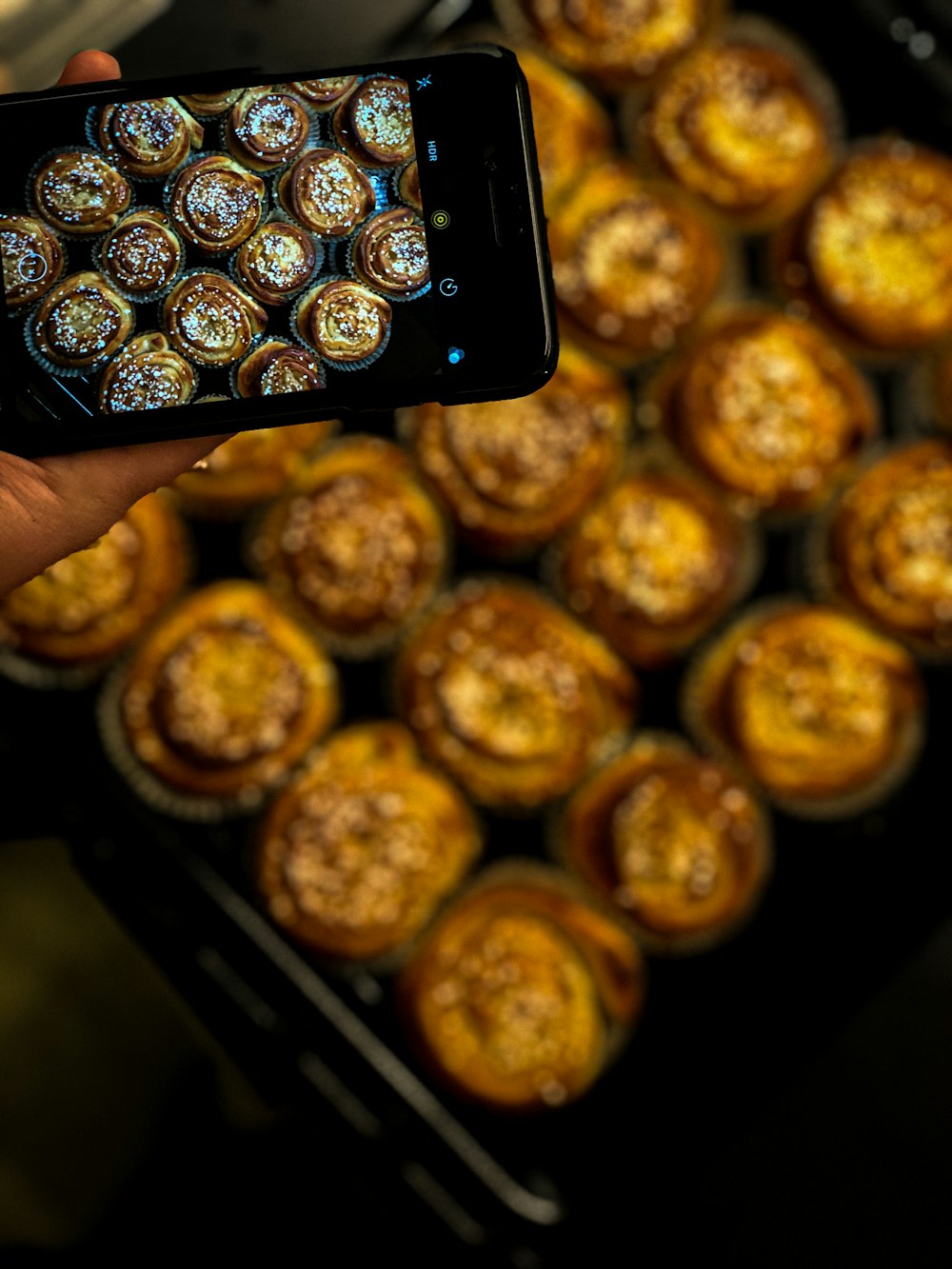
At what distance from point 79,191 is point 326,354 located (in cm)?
52

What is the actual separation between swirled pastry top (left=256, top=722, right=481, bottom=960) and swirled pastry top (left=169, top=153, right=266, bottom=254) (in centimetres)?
Result: 152

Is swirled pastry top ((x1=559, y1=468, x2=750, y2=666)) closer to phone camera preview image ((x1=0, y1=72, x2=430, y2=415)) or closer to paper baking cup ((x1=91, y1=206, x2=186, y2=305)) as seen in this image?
phone camera preview image ((x1=0, y1=72, x2=430, y2=415))

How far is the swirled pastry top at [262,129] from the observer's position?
1.84 meters

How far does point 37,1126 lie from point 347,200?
2.92 meters

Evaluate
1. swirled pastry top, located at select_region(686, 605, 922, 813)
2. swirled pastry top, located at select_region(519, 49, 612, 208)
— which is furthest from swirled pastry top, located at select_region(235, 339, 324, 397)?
swirled pastry top, located at select_region(686, 605, 922, 813)

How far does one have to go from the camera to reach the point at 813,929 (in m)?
3.11

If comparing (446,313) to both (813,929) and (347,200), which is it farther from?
(813,929)

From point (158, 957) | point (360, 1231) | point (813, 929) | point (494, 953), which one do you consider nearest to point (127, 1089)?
point (158, 957)

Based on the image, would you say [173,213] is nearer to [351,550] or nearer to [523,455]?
[351,550]

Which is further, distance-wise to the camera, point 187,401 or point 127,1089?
point 127,1089

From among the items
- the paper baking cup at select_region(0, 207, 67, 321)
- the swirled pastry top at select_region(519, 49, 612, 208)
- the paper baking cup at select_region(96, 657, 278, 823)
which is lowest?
the paper baking cup at select_region(96, 657, 278, 823)

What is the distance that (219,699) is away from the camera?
2.83 metres

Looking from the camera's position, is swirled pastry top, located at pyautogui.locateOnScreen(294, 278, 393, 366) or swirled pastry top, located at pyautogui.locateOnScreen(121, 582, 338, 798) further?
swirled pastry top, located at pyautogui.locateOnScreen(121, 582, 338, 798)

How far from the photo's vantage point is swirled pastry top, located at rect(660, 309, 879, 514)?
306 cm
